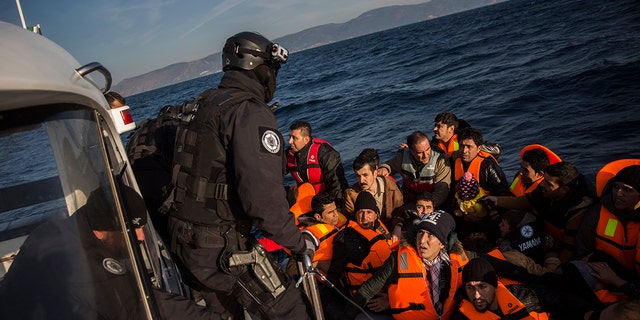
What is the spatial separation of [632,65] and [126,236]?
15.8 metres

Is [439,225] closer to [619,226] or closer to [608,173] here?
[619,226]

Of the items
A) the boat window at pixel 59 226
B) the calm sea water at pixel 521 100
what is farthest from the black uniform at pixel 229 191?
the calm sea water at pixel 521 100

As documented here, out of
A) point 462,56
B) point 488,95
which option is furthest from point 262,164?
point 462,56

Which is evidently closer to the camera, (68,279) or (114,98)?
(68,279)

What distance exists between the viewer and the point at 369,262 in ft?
13.3

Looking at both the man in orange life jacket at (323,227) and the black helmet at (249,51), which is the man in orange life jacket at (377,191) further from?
the black helmet at (249,51)

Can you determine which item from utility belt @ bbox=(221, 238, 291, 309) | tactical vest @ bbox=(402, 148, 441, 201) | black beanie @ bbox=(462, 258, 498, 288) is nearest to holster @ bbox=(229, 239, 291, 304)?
utility belt @ bbox=(221, 238, 291, 309)

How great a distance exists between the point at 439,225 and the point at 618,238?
1.55 meters

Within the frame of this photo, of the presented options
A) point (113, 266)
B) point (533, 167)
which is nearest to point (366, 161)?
point (533, 167)

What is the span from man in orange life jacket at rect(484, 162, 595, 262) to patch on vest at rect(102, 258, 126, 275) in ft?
13.0

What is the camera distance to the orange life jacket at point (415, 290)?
11.2 ft

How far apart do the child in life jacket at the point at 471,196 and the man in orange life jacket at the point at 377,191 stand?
0.80 meters

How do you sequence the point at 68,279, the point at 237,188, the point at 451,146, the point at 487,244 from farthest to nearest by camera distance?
the point at 451,146
the point at 487,244
the point at 237,188
the point at 68,279

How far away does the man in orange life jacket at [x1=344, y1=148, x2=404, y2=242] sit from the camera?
4859mm
